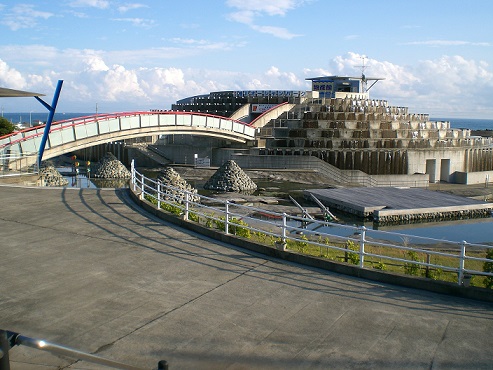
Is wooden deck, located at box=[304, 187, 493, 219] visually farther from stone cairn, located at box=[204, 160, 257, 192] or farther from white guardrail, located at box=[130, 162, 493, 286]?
white guardrail, located at box=[130, 162, 493, 286]

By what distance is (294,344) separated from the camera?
6.80 m

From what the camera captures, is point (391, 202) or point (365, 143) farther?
point (365, 143)

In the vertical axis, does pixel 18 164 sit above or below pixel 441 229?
above

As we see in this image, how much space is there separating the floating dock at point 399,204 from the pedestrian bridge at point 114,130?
1392 cm

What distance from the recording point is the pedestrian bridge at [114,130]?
2992cm

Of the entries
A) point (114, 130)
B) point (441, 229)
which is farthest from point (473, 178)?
point (114, 130)

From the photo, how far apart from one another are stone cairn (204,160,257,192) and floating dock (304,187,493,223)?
13.9ft

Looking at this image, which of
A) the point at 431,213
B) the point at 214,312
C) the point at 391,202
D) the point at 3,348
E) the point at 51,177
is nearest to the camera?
the point at 3,348

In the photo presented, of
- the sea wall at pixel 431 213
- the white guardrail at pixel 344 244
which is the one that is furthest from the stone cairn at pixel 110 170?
the sea wall at pixel 431 213

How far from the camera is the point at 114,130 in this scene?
37562 mm

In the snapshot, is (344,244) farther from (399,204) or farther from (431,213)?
(399,204)

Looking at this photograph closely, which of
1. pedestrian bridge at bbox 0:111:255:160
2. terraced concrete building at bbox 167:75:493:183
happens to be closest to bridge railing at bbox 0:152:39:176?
pedestrian bridge at bbox 0:111:255:160

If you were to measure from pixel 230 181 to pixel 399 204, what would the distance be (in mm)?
11307

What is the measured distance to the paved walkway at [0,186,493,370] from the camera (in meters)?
6.50
